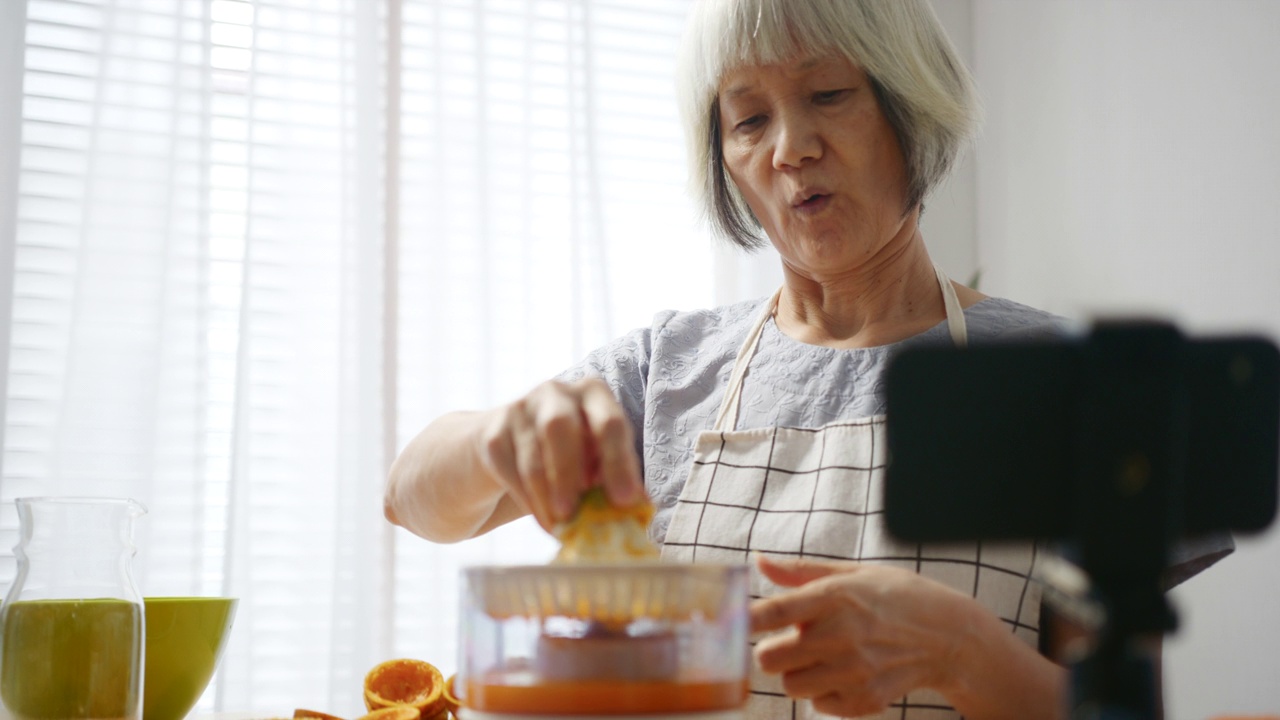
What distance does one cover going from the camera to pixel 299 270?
7.72ft

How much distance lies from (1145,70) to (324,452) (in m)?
1.94

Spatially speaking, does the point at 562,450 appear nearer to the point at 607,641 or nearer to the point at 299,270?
the point at 607,641

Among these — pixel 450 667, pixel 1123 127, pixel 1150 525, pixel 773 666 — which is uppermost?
pixel 1123 127

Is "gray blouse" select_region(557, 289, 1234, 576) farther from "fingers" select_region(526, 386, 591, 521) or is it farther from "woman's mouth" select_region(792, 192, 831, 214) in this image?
"fingers" select_region(526, 386, 591, 521)

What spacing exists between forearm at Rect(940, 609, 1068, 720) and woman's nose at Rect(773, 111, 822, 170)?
1.87 ft

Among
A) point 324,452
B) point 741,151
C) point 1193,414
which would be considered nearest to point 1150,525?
point 1193,414

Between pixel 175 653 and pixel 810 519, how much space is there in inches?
27.1

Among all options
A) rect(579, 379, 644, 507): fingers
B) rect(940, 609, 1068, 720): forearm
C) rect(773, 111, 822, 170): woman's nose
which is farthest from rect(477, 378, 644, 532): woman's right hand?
rect(773, 111, 822, 170): woman's nose

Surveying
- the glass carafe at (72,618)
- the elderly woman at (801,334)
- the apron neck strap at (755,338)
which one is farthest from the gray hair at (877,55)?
the glass carafe at (72,618)

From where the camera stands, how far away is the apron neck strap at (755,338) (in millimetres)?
1265

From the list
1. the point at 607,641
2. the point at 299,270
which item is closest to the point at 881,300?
the point at 607,641

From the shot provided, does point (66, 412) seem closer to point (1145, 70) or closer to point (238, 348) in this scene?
point (238, 348)

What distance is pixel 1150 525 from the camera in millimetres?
365

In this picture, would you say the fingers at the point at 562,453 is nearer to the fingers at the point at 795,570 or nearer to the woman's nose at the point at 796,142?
the fingers at the point at 795,570
